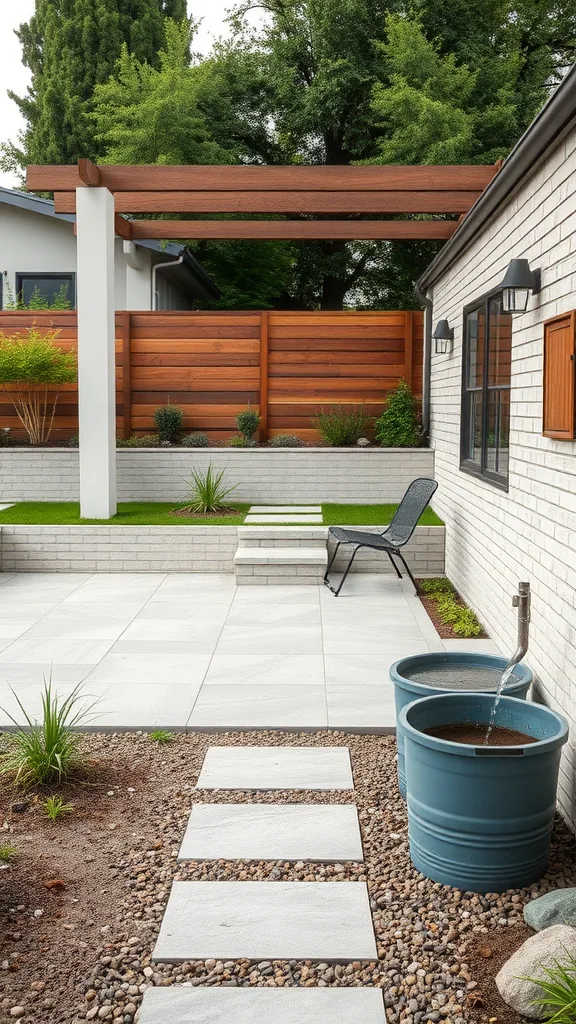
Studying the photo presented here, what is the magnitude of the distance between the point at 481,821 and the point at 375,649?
287cm

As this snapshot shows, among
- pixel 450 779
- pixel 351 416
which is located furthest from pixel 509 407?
pixel 351 416

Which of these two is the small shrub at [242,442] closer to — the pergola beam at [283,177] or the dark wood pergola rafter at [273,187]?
the dark wood pergola rafter at [273,187]

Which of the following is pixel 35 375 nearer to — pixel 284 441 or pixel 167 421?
pixel 167 421

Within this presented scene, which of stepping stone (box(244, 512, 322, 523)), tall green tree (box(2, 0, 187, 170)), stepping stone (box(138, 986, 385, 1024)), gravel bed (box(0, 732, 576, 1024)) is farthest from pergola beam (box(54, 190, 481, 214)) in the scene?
tall green tree (box(2, 0, 187, 170))

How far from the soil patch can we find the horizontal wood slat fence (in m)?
7.66

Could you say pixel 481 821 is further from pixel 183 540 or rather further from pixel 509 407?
pixel 183 540

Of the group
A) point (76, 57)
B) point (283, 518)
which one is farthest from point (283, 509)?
point (76, 57)

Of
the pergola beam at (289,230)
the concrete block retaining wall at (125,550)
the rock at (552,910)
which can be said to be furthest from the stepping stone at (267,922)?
the pergola beam at (289,230)

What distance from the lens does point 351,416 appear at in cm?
1059

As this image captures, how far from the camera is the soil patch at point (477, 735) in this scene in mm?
3176

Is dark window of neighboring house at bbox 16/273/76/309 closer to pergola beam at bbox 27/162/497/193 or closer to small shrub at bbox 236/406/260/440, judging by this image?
small shrub at bbox 236/406/260/440

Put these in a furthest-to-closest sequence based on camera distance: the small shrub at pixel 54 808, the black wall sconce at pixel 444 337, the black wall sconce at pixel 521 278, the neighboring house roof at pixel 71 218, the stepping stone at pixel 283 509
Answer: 1. the neighboring house roof at pixel 71 218
2. the stepping stone at pixel 283 509
3. the black wall sconce at pixel 444 337
4. the black wall sconce at pixel 521 278
5. the small shrub at pixel 54 808

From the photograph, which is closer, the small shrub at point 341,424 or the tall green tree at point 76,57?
the small shrub at point 341,424

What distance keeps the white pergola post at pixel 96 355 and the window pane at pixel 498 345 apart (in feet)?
13.1
